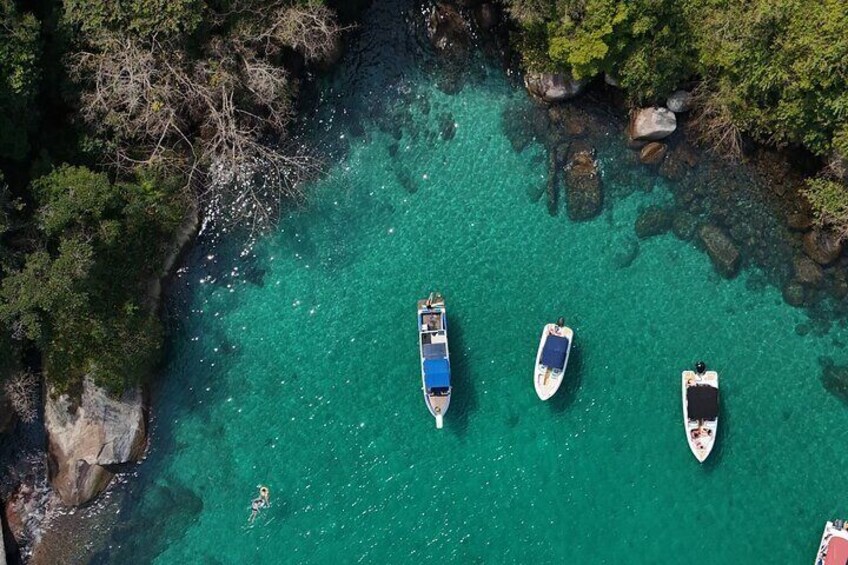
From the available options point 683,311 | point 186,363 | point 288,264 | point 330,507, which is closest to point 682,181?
point 683,311

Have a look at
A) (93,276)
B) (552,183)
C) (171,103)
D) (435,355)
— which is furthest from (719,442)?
(171,103)

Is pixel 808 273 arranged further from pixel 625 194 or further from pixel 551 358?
pixel 551 358

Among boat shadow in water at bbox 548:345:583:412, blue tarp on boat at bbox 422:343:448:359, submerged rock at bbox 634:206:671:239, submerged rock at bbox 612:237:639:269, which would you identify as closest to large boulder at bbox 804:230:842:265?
submerged rock at bbox 634:206:671:239

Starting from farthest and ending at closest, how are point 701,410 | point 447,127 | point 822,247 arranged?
point 447,127, point 822,247, point 701,410

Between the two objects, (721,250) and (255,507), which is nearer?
(255,507)

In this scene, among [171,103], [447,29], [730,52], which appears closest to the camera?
[730,52]

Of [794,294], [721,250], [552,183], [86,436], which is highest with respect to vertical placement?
[552,183]

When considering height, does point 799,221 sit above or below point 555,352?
above

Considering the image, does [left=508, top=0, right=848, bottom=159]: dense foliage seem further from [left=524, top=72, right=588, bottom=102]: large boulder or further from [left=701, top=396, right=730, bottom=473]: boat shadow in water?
[left=701, top=396, right=730, bottom=473]: boat shadow in water

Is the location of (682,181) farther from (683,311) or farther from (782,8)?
(782,8)
